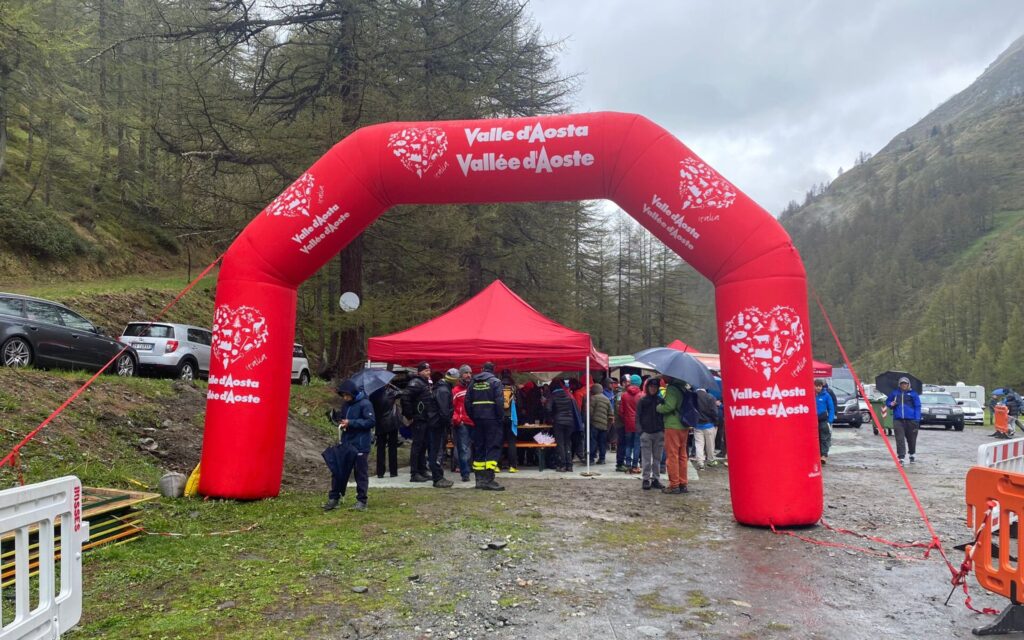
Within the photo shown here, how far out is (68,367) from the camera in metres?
12.3

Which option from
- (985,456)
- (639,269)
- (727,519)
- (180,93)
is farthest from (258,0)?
(639,269)

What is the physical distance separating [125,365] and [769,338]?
1194cm

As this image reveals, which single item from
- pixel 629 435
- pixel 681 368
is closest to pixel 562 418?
pixel 629 435

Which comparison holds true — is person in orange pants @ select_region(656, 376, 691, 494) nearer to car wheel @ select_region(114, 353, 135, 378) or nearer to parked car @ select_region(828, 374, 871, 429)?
car wheel @ select_region(114, 353, 135, 378)

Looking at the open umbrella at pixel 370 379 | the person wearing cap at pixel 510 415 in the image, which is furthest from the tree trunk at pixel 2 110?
the open umbrella at pixel 370 379

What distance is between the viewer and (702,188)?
25.8 feet

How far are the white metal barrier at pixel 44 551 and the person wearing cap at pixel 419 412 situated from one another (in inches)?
267

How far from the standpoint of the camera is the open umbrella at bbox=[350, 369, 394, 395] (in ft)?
28.4

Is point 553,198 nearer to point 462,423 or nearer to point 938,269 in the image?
point 462,423

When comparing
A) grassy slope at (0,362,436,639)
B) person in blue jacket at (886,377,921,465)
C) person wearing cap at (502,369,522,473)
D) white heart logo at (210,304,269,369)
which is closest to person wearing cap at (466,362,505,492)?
grassy slope at (0,362,436,639)

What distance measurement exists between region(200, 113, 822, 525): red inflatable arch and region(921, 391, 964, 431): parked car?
2317 cm

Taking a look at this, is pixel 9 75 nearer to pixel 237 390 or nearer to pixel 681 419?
pixel 237 390

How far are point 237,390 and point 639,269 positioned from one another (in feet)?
125

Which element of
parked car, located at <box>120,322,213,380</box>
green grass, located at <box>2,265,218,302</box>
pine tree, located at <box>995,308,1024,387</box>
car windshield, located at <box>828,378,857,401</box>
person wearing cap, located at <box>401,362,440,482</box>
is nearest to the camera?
person wearing cap, located at <box>401,362,440,482</box>
